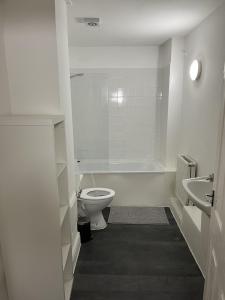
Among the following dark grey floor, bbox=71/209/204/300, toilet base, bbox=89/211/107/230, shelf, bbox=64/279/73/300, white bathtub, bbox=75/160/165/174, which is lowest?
dark grey floor, bbox=71/209/204/300

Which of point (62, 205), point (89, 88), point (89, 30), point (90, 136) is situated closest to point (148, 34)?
point (89, 30)

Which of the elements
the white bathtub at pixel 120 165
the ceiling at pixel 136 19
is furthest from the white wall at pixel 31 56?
the white bathtub at pixel 120 165

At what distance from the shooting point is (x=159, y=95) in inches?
140

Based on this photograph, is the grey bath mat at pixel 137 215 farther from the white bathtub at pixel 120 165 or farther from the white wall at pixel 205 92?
the white wall at pixel 205 92

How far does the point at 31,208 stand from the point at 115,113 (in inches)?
97.4

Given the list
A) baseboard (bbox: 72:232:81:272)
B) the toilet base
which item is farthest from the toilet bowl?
baseboard (bbox: 72:232:81:272)

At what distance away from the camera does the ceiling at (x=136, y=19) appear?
187 cm

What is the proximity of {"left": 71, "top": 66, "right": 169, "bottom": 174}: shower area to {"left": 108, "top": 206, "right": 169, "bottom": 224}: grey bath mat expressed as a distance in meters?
0.63

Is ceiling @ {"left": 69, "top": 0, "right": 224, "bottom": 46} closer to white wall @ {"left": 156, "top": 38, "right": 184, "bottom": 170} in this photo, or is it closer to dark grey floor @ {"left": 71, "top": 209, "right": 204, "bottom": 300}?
white wall @ {"left": 156, "top": 38, "right": 184, "bottom": 170}

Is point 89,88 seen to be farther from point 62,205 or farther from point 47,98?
point 62,205

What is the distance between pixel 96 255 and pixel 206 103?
Result: 1894 mm

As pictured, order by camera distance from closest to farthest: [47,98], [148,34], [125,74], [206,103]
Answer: [47,98], [206,103], [148,34], [125,74]

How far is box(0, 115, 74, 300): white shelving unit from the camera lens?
1.35 meters

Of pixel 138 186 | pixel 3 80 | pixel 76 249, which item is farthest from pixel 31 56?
pixel 138 186
